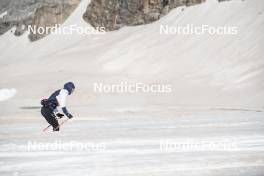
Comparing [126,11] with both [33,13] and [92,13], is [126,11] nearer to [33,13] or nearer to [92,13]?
[92,13]

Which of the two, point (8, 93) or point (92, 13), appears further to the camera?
point (92, 13)

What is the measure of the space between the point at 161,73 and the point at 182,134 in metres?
36.6

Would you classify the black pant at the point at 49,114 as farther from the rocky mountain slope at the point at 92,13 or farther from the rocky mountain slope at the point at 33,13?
the rocky mountain slope at the point at 33,13

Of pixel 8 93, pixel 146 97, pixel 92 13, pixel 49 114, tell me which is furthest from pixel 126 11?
pixel 49 114

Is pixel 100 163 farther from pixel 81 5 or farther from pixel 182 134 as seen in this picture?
pixel 81 5

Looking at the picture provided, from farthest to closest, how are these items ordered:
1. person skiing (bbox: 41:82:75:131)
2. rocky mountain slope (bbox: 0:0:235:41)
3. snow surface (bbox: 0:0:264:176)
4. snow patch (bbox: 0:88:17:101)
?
1. rocky mountain slope (bbox: 0:0:235:41)
2. snow patch (bbox: 0:88:17:101)
3. person skiing (bbox: 41:82:75:131)
4. snow surface (bbox: 0:0:264:176)

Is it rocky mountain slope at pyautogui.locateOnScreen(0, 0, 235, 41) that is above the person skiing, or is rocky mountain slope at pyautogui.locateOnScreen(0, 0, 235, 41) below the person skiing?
below

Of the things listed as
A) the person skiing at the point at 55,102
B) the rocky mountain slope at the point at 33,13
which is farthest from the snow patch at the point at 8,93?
the person skiing at the point at 55,102

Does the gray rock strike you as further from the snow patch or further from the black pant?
the black pant

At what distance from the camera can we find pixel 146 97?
3906 cm

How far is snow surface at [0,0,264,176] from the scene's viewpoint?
8977mm

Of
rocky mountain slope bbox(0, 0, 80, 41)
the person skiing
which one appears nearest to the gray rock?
rocky mountain slope bbox(0, 0, 80, 41)

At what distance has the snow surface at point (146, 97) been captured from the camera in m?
8.98

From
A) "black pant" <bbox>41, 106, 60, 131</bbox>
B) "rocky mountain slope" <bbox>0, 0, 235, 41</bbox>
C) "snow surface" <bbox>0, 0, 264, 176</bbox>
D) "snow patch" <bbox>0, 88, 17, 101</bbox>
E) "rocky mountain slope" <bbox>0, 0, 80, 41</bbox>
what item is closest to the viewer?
"snow surface" <bbox>0, 0, 264, 176</bbox>
